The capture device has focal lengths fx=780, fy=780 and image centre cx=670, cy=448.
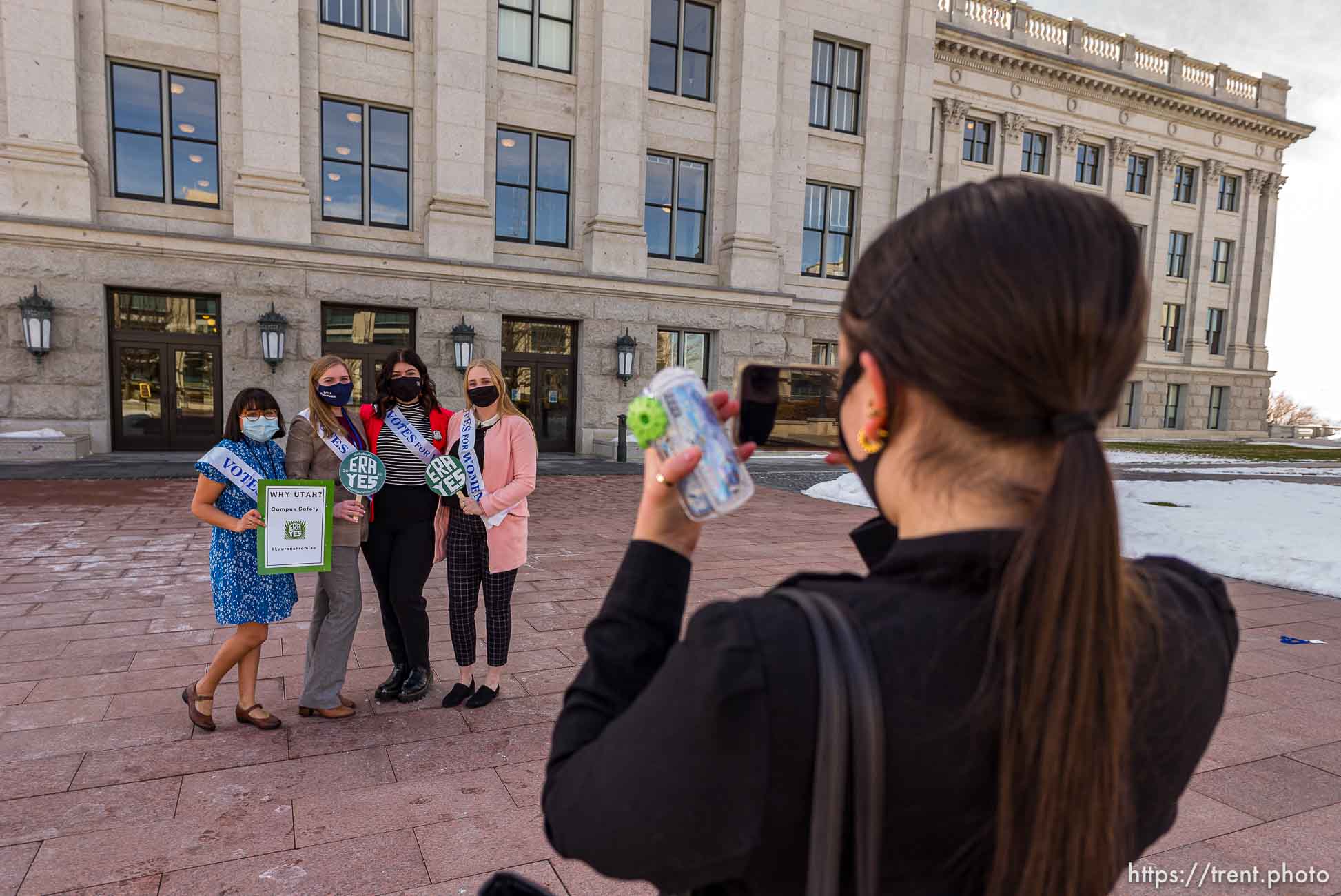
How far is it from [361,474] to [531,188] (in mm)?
16751

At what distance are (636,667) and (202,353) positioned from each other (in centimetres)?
1902

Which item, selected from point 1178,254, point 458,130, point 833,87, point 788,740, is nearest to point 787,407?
point 788,740

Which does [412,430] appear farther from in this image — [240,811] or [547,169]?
[547,169]

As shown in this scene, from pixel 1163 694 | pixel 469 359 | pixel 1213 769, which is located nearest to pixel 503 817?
pixel 1163 694

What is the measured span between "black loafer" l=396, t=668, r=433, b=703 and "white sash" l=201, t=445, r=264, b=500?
1.37m

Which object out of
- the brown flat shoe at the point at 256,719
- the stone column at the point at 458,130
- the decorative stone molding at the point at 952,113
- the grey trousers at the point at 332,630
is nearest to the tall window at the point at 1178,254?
the decorative stone molding at the point at 952,113

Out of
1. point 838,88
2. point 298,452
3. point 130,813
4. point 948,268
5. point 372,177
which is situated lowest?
point 130,813

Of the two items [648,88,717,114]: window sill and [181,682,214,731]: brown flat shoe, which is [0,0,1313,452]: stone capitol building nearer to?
[648,88,717,114]: window sill

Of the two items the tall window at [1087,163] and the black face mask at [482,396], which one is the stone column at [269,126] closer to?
the black face mask at [482,396]

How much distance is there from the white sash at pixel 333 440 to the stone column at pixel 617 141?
15.9 metres

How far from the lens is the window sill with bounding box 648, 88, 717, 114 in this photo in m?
20.2

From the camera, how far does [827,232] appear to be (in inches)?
923

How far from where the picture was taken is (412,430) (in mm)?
4469

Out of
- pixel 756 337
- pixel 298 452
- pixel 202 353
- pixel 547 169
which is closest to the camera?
pixel 298 452
